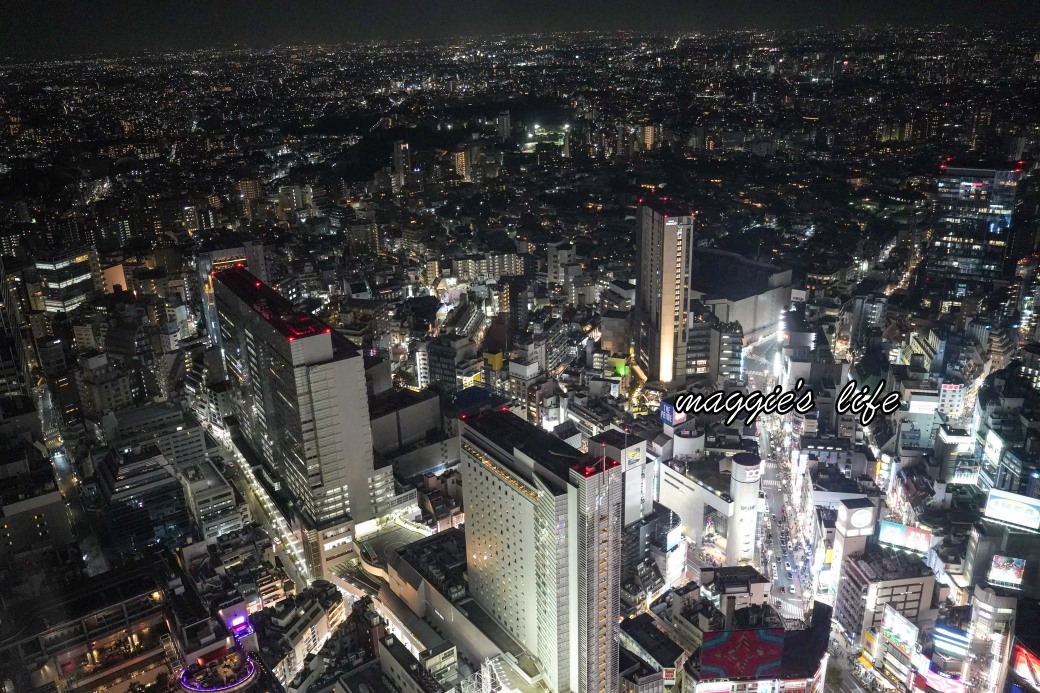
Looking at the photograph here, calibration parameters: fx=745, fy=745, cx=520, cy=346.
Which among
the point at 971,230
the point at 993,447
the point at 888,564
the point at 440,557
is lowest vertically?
the point at 888,564

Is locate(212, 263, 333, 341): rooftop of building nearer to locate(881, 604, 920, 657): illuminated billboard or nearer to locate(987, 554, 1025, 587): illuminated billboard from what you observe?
locate(881, 604, 920, 657): illuminated billboard

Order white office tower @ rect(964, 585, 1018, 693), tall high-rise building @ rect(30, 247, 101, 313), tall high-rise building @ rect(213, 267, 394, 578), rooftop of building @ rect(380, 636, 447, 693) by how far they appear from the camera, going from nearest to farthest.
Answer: rooftop of building @ rect(380, 636, 447, 693), white office tower @ rect(964, 585, 1018, 693), tall high-rise building @ rect(213, 267, 394, 578), tall high-rise building @ rect(30, 247, 101, 313)

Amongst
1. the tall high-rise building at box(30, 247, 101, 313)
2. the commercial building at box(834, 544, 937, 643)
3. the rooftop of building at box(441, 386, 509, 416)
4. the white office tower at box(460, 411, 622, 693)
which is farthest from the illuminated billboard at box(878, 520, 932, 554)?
the tall high-rise building at box(30, 247, 101, 313)

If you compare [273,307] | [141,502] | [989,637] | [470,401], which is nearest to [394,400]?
[470,401]

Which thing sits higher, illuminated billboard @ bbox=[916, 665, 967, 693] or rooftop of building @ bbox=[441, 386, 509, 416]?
rooftop of building @ bbox=[441, 386, 509, 416]

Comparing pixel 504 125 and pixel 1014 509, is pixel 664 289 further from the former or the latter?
pixel 504 125
